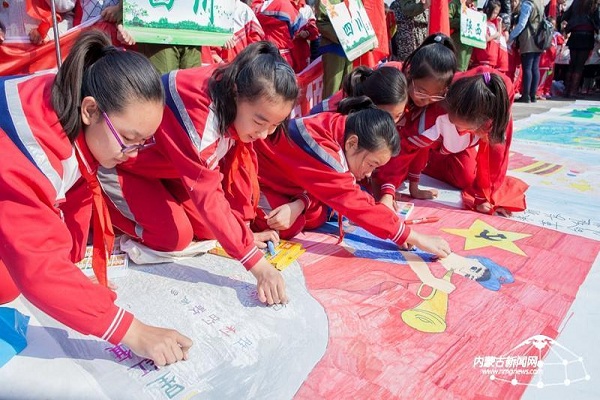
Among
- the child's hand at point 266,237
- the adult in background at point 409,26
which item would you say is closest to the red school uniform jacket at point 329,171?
the child's hand at point 266,237

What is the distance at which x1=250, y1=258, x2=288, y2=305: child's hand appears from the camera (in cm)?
145

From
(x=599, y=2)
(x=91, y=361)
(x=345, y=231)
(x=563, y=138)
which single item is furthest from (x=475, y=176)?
(x=599, y=2)

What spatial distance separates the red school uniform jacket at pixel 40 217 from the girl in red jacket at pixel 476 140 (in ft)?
4.98

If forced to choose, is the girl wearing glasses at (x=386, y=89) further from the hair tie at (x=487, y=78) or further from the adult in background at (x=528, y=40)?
the adult in background at (x=528, y=40)

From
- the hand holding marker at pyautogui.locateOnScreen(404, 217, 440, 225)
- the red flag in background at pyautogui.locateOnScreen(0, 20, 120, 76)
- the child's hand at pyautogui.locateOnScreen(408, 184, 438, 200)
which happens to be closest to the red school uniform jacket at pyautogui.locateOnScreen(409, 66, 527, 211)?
the child's hand at pyautogui.locateOnScreen(408, 184, 438, 200)

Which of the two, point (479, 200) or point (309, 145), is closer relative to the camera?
point (309, 145)

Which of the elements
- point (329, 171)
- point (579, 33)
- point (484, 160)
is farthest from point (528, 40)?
point (329, 171)

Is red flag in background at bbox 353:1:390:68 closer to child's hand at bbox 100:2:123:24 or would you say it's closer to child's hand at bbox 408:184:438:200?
child's hand at bbox 408:184:438:200

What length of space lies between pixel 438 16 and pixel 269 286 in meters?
2.77

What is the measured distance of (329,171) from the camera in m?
1.78

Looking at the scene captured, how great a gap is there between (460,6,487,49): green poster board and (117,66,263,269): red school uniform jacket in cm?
319

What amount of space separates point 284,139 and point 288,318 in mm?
747

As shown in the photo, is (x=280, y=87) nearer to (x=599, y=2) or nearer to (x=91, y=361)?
(x=91, y=361)

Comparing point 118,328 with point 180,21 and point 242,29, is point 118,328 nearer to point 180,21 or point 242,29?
point 180,21
